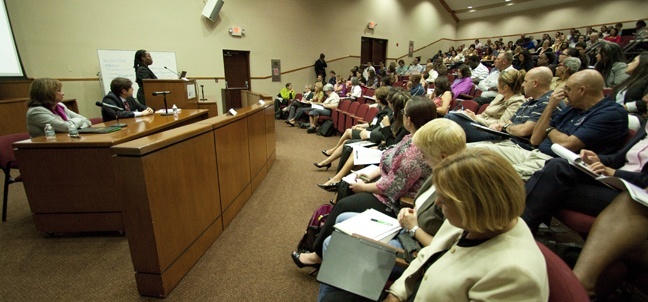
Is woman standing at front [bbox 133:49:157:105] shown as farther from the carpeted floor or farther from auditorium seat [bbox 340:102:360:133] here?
auditorium seat [bbox 340:102:360:133]

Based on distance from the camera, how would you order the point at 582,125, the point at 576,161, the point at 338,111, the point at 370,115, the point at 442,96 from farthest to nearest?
the point at 338,111, the point at 370,115, the point at 442,96, the point at 582,125, the point at 576,161

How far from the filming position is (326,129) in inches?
235

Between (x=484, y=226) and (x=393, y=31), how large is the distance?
40.9 feet

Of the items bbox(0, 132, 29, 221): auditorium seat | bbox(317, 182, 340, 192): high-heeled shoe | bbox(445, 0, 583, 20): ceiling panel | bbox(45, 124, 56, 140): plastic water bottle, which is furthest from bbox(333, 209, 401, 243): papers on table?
bbox(445, 0, 583, 20): ceiling panel

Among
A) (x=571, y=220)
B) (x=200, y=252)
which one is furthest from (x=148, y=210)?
(x=571, y=220)

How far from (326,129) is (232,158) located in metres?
3.56

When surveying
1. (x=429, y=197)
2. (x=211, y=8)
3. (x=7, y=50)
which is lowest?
(x=429, y=197)

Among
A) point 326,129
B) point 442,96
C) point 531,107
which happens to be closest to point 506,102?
point 531,107

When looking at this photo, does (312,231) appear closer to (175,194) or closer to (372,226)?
(372,226)

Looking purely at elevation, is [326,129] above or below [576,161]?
below

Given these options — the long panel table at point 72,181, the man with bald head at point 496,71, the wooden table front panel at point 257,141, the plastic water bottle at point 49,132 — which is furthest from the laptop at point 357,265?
the man with bald head at point 496,71

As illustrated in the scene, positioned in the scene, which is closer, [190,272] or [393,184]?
[393,184]

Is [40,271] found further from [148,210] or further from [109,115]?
[109,115]

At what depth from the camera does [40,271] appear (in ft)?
6.19
